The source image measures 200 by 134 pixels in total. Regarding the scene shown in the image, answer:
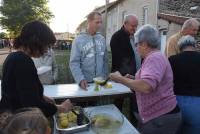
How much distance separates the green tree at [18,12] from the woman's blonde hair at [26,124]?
112 feet

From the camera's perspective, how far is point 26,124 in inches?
69.6

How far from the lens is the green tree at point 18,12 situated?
35750 mm

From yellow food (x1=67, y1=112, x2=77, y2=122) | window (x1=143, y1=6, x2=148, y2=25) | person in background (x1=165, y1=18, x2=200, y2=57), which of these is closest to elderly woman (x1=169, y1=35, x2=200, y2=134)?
yellow food (x1=67, y1=112, x2=77, y2=122)

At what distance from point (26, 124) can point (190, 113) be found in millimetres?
2193

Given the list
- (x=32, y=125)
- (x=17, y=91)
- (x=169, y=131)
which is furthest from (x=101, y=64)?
(x=32, y=125)

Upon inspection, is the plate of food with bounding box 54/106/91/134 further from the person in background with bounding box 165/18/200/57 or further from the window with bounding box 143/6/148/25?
the window with bounding box 143/6/148/25

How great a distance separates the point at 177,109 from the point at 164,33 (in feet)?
50.2

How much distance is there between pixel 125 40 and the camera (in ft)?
16.6

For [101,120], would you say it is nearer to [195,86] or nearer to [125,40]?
[195,86]

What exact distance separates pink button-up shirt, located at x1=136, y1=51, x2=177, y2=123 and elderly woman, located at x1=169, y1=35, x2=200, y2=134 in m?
0.48

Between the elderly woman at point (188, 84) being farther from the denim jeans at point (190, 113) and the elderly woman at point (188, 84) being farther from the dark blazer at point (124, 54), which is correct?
the dark blazer at point (124, 54)

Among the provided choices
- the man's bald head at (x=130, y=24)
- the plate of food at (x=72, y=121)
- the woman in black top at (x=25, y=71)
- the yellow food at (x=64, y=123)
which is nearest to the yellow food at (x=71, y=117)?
the plate of food at (x=72, y=121)

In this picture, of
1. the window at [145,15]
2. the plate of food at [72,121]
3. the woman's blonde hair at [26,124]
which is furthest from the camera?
the window at [145,15]

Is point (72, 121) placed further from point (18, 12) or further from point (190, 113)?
point (18, 12)
